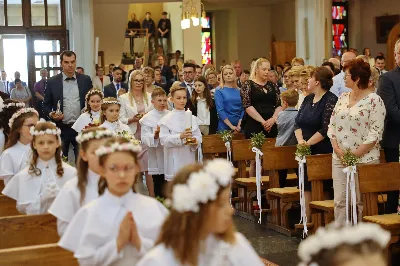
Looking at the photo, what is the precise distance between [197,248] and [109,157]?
4.04 ft

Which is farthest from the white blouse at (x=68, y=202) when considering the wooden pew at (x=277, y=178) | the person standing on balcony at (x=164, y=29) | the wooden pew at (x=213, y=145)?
the person standing on balcony at (x=164, y=29)

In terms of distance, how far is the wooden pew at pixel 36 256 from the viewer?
506 cm

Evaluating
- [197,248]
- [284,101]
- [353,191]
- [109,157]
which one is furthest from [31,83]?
[197,248]

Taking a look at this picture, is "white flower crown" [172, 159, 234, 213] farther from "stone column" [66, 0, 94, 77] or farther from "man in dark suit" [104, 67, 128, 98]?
"stone column" [66, 0, 94, 77]

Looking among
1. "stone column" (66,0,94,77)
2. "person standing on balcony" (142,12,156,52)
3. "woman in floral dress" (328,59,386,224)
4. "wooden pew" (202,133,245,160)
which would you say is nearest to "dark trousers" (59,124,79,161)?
"wooden pew" (202,133,245,160)

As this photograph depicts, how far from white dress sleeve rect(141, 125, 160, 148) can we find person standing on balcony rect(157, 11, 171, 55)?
18194mm

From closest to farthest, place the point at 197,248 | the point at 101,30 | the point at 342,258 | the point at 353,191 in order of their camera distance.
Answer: the point at 342,258 → the point at 197,248 → the point at 353,191 → the point at 101,30

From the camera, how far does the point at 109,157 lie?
177 inches

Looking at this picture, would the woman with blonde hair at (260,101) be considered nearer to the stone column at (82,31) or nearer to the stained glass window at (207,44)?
the stone column at (82,31)

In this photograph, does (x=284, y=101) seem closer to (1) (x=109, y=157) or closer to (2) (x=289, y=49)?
(1) (x=109, y=157)

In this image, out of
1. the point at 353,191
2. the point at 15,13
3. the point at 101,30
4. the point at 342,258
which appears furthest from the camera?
the point at 101,30

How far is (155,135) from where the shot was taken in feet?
35.4

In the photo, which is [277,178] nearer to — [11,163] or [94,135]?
[11,163]

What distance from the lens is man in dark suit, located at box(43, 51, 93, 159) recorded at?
10.7 meters
